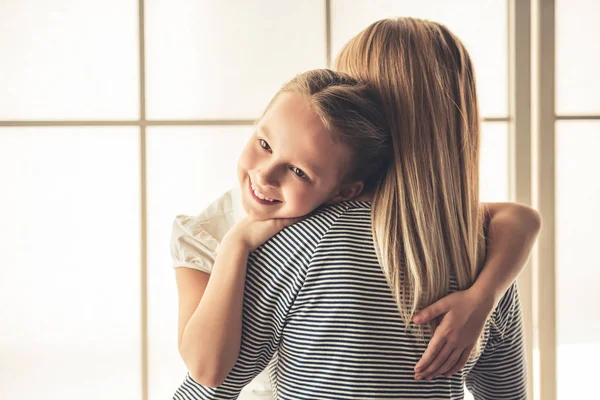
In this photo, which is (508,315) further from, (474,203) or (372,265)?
(372,265)

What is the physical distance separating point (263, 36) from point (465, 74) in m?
0.68

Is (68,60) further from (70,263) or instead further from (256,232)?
(256,232)

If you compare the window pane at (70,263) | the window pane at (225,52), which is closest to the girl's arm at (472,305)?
the window pane at (225,52)

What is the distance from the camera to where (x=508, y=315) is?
0.94 m

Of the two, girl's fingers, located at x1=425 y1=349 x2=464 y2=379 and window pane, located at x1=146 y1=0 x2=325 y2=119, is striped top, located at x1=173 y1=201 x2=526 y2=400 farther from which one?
window pane, located at x1=146 y1=0 x2=325 y2=119

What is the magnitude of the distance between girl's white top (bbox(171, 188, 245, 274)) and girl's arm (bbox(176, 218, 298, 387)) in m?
0.21

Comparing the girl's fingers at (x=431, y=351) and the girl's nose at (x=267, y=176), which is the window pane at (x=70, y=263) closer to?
the girl's nose at (x=267, y=176)

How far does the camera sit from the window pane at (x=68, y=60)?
54.5 inches

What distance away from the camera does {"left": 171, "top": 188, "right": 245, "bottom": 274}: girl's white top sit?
101 centimetres

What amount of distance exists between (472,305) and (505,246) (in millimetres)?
138
